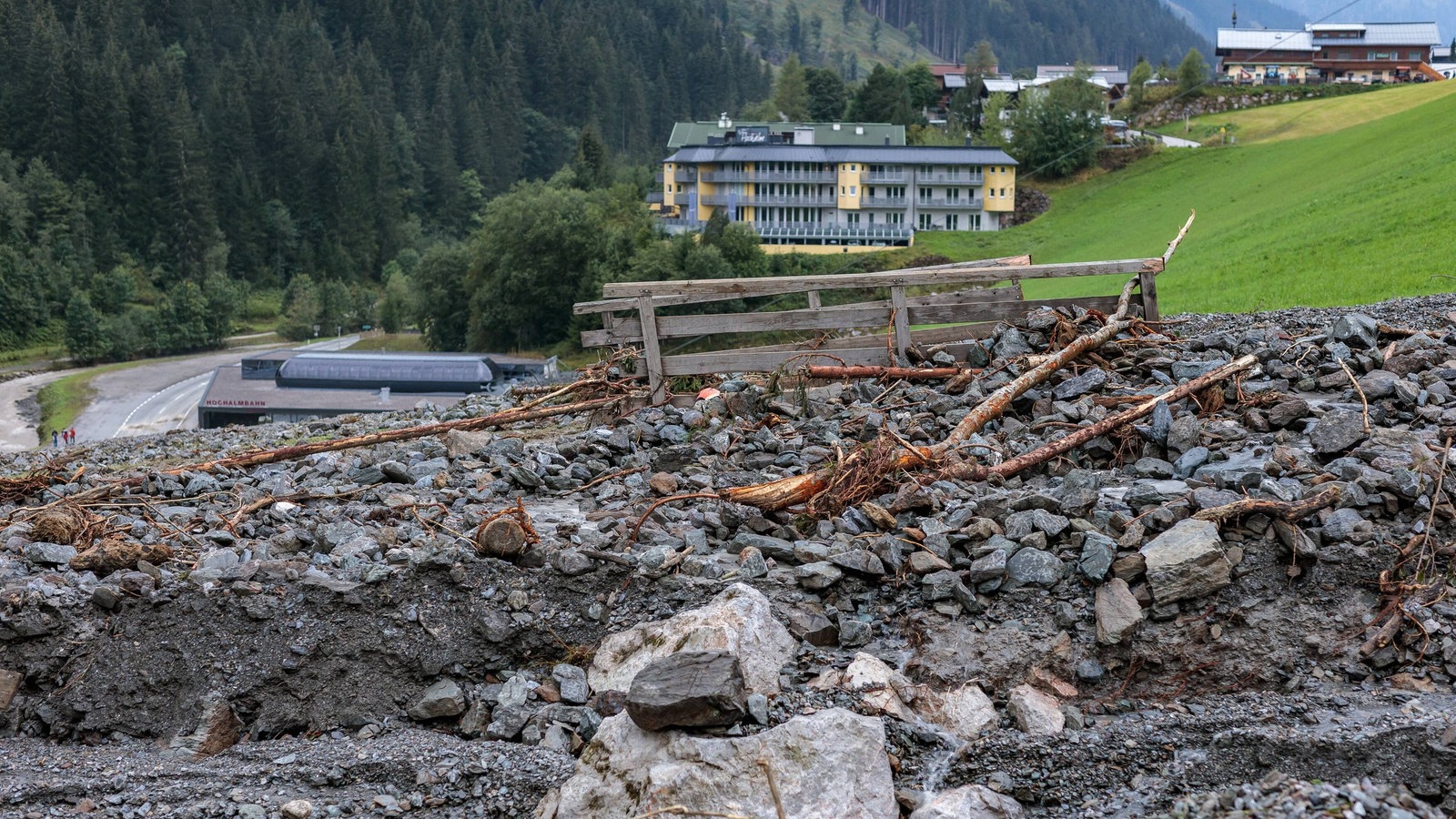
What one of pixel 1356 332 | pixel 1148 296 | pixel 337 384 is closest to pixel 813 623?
pixel 1356 332

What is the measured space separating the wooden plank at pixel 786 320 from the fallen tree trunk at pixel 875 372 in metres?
0.50

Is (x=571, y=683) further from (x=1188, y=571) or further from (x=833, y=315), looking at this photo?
(x=833, y=315)

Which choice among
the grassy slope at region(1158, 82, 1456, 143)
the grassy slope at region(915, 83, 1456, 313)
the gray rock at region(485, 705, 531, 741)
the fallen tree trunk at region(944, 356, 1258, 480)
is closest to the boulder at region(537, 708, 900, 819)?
the gray rock at region(485, 705, 531, 741)

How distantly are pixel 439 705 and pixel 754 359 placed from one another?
22.1 ft

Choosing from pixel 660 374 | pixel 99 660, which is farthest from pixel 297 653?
pixel 660 374

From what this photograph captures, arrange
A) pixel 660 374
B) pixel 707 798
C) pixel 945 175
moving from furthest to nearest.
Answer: pixel 945 175 < pixel 660 374 < pixel 707 798

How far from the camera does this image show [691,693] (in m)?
6.42

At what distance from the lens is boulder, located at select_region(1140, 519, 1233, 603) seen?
762 cm

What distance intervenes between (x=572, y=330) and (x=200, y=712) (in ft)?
204

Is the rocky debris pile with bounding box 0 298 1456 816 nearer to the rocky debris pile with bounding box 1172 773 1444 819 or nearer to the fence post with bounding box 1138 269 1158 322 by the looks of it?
the rocky debris pile with bounding box 1172 773 1444 819

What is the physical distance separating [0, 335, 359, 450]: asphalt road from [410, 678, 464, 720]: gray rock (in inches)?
1685

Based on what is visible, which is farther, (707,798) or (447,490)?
(447,490)

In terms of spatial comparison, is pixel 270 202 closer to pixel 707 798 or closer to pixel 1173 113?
pixel 1173 113

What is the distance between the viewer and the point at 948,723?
276 inches
